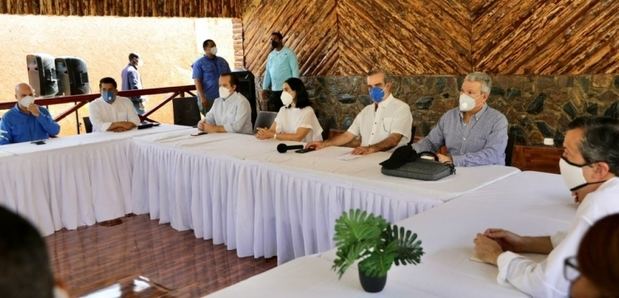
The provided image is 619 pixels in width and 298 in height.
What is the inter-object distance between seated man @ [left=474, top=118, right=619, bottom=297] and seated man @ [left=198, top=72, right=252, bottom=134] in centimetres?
330


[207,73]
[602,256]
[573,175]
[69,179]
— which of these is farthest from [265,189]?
[207,73]

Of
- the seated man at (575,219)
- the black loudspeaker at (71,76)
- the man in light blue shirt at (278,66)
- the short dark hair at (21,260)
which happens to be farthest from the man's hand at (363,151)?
the black loudspeaker at (71,76)

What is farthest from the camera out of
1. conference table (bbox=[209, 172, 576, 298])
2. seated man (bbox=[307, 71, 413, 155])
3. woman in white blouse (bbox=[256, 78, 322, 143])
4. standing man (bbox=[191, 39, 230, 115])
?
standing man (bbox=[191, 39, 230, 115])

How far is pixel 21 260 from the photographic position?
604 millimetres

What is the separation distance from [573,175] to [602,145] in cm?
23

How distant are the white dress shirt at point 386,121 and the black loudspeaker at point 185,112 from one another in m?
2.94

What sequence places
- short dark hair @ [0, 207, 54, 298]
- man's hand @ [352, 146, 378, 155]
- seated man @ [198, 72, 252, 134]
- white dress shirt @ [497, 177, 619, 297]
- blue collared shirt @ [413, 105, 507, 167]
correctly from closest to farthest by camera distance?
short dark hair @ [0, 207, 54, 298], white dress shirt @ [497, 177, 619, 297], blue collared shirt @ [413, 105, 507, 167], man's hand @ [352, 146, 378, 155], seated man @ [198, 72, 252, 134]

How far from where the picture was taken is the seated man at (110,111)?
4.98m

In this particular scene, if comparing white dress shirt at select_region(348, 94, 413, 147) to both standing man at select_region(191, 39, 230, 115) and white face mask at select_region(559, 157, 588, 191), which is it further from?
standing man at select_region(191, 39, 230, 115)

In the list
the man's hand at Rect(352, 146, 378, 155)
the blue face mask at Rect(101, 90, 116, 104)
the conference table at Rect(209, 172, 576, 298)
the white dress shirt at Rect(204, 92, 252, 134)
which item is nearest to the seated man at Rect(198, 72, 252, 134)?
the white dress shirt at Rect(204, 92, 252, 134)

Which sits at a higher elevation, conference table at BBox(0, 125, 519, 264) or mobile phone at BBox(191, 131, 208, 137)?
mobile phone at BBox(191, 131, 208, 137)

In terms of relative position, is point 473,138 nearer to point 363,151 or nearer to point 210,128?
point 363,151

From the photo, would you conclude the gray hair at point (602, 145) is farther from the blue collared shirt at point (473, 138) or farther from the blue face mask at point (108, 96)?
the blue face mask at point (108, 96)

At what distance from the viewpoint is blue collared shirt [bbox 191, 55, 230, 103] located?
7.32 meters
